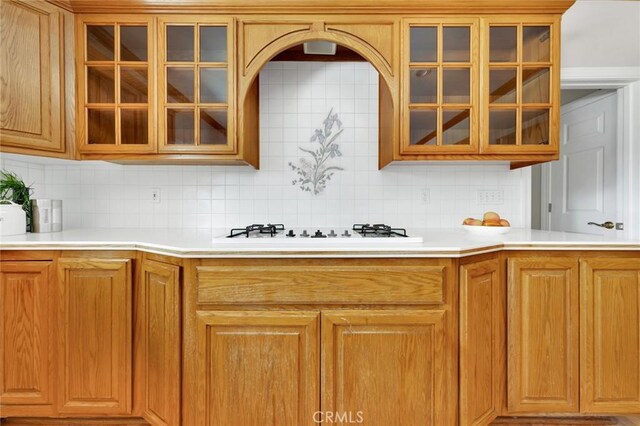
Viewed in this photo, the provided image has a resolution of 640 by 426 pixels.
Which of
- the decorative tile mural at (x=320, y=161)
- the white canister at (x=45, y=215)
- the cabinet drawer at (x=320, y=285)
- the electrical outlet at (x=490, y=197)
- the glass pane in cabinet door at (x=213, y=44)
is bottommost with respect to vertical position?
the cabinet drawer at (x=320, y=285)

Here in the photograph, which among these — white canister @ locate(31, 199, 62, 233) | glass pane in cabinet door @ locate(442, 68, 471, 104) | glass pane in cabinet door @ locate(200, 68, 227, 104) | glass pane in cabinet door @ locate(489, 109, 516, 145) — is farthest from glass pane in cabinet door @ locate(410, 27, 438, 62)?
white canister @ locate(31, 199, 62, 233)

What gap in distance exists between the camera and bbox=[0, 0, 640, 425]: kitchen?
1.37 metres

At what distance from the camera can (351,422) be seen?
138 centimetres

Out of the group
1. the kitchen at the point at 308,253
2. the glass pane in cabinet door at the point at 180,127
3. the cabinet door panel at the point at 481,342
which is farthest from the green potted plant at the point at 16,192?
the cabinet door panel at the point at 481,342

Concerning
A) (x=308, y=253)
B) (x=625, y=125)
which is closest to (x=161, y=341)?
(x=308, y=253)

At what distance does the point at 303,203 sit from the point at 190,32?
115 centimetres

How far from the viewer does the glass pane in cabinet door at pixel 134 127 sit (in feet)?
5.72

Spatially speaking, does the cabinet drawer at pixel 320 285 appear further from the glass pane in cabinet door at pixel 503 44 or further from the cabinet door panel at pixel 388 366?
the glass pane in cabinet door at pixel 503 44

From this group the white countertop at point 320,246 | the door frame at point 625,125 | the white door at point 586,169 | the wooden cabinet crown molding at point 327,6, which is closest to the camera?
the white countertop at point 320,246

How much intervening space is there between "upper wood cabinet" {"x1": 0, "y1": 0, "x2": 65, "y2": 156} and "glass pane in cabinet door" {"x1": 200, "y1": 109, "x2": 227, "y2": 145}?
755 mm

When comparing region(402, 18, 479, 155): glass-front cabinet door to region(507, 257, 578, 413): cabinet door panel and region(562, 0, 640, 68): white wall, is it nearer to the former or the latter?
region(507, 257, 578, 413): cabinet door panel

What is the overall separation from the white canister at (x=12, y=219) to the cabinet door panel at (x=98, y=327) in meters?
0.48

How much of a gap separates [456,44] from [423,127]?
47cm

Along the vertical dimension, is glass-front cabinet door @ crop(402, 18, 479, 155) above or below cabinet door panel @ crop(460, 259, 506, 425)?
above
